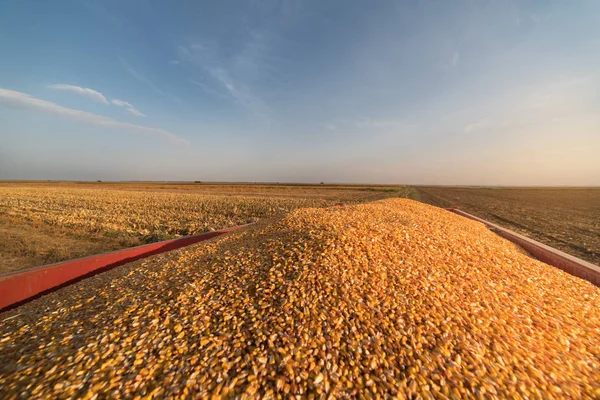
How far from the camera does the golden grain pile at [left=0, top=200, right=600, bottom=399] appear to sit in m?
1.68

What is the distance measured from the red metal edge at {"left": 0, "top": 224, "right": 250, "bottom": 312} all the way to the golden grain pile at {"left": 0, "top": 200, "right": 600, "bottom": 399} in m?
0.24

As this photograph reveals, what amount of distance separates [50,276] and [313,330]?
353 centimetres

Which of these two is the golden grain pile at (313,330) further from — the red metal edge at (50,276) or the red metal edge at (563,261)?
the red metal edge at (563,261)

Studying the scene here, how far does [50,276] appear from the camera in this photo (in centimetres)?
308

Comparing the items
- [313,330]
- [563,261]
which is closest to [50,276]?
[313,330]

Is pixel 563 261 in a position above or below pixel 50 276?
below

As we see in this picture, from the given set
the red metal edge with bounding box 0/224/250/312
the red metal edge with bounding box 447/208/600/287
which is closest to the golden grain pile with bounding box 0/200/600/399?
the red metal edge with bounding box 0/224/250/312

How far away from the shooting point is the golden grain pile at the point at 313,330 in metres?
1.68

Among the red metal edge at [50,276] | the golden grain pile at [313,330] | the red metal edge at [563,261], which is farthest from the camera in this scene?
the red metal edge at [563,261]

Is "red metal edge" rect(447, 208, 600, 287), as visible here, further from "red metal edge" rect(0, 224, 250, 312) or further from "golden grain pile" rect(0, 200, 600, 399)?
"red metal edge" rect(0, 224, 250, 312)

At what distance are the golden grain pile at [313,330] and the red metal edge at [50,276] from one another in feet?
0.80

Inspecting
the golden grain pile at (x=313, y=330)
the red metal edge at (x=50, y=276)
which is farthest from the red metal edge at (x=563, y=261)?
the red metal edge at (x=50, y=276)

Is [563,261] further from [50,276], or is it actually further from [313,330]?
[50,276]

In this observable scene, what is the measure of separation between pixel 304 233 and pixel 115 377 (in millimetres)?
2680
